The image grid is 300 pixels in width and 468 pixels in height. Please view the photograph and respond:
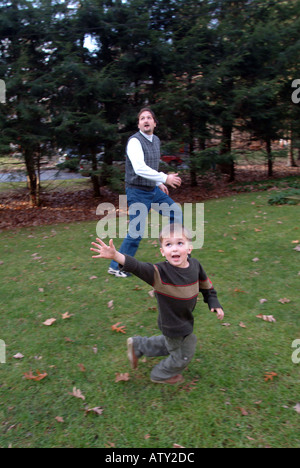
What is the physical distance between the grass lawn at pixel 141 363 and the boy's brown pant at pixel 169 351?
0.46ft

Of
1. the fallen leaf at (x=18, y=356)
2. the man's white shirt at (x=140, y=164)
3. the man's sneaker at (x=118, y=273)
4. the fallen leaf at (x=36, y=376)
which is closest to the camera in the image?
the fallen leaf at (x=36, y=376)

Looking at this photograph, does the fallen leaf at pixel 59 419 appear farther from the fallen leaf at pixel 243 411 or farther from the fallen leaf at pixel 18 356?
the fallen leaf at pixel 243 411

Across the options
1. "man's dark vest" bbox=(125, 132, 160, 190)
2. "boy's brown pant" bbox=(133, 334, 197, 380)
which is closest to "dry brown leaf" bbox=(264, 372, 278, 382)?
"boy's brown pant" bbox=(133, 334, 197, 380)

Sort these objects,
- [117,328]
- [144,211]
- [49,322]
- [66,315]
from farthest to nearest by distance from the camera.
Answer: [144,211] < [66,315] < [49,322] < [117,328]

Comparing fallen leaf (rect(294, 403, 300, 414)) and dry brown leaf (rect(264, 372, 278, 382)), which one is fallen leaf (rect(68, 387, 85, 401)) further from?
fallen leaf (rect(294, 403, 300, 414))

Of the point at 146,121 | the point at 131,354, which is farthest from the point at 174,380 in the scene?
the point at 146,121

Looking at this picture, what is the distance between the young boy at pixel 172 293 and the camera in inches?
98.0

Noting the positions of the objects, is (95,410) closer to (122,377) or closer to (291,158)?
(122,377)

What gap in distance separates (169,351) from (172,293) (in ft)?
1.69

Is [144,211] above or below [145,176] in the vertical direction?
below

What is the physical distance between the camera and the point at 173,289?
2.54 m

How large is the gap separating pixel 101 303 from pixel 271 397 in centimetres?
219

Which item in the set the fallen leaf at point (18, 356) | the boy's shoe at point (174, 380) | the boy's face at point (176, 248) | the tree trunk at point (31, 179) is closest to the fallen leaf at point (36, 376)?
the fallen leaf at point (18, 356)

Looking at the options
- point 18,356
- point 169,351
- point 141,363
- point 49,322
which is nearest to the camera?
point 169,351
